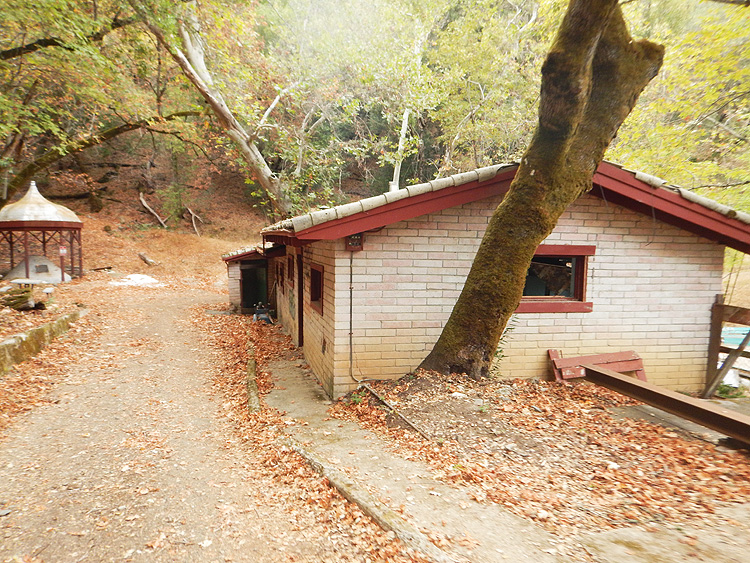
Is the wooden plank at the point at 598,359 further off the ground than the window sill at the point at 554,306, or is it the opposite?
the window sill at the point at 554,306

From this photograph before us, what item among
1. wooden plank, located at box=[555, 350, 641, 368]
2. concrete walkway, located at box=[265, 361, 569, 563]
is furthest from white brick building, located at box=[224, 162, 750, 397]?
concrete walkway, located at box=[265, 361, 569, 563]

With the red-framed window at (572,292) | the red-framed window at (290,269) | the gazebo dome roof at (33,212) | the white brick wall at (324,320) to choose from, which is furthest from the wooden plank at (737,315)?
the gazebo dome roof at (33,212)

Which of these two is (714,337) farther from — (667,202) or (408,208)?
(408,208)

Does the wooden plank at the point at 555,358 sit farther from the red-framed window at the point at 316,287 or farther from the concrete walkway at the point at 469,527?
the red-framed window at the point at 316,287

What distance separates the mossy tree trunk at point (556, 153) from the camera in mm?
4816

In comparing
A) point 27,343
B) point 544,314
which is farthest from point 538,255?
point 27,343

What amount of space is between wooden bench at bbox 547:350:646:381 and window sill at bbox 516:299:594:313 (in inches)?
29.3

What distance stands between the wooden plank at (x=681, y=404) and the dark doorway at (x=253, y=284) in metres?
12.1

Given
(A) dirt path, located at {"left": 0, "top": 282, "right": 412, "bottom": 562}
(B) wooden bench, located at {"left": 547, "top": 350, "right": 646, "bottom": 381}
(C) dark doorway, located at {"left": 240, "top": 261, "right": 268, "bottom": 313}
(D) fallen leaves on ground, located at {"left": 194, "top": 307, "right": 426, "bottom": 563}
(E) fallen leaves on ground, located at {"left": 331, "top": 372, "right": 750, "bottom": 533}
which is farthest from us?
(C) dark doorway, located at {"left": 240, "top": 261, "right": 268, "bottom": 313}

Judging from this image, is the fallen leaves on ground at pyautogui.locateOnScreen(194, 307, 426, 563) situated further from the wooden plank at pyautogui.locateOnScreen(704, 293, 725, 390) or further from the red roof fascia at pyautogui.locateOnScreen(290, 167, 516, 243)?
the wooden plank at pyautogui.locateOnScreen(704, 293, 725, 390)

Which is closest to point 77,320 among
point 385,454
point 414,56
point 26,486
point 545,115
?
point 26,486

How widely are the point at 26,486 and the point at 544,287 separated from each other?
9.95 m

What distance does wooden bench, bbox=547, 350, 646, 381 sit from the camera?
700 centimetres

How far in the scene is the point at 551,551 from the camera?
3.05 metres
